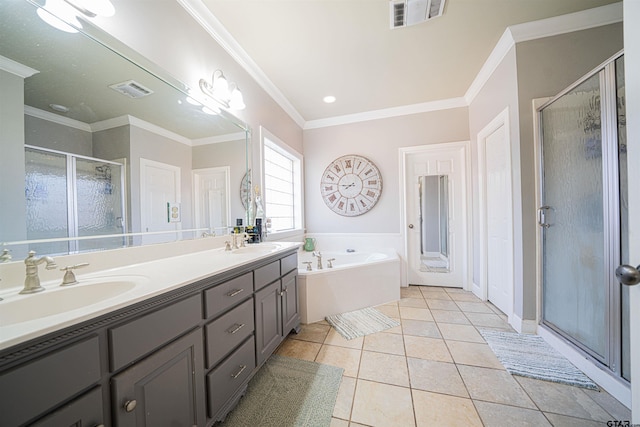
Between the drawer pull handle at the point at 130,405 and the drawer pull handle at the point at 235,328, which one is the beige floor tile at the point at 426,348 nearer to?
the drawer pull handle at the point at 235,328

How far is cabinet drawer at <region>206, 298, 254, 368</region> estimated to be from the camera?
1.02 meters

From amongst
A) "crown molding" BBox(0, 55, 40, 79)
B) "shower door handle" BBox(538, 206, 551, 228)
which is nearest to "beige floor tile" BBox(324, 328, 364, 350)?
"shower door handle" BBox(538, 206, 551, 228)

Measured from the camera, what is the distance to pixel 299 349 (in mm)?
1773

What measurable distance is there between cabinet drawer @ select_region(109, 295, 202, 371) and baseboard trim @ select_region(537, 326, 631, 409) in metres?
2.20

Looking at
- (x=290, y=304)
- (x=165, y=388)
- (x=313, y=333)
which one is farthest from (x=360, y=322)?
(x=165, y=388)

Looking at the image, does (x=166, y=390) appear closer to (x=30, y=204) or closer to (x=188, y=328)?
(x=188, y=328)

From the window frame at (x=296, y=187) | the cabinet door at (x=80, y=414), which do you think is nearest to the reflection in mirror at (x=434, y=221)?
the window frame at (x=296, y=187)

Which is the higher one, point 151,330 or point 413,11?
point 413,11

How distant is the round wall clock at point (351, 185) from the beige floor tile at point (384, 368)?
6.64 feet

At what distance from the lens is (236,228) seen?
1952 mm

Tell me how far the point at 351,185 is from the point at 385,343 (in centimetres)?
217

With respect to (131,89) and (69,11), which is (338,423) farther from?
(69,11)

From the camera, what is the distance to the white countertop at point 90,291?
0.54 metres

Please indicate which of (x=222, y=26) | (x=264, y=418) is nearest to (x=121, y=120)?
(x=222, y=26)
